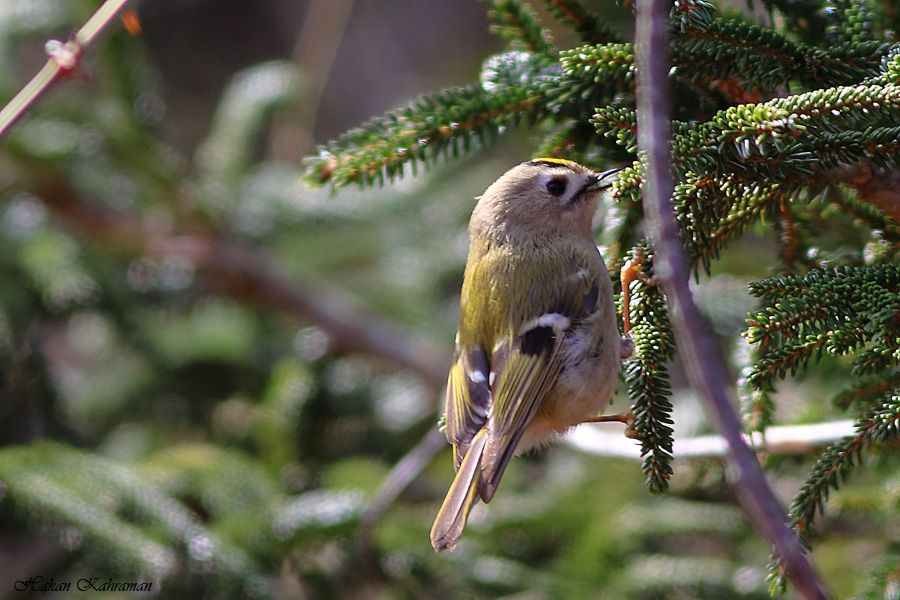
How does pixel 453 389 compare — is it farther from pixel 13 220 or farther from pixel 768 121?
pixel 13 220

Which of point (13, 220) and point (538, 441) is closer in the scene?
point (538, 441)

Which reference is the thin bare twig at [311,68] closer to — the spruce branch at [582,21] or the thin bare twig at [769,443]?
the thin bare twig at [769,443]

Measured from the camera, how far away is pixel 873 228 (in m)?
0.98

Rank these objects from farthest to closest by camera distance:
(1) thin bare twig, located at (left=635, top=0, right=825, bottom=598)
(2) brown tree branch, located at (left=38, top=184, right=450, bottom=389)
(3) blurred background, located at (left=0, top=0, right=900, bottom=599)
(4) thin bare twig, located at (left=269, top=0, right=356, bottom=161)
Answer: (4) thin bare twig, located at (left=269, top=0, right=356, bottom=161)
(2) brown tree branch, located at (left=38, top=184, right=450, bottom=389)
(3) blurred background, located at (left=0, top=0, right=900, bottom=599)
(1) thin bare twig, located at (left=635, top=0, right=825, bottom=598)

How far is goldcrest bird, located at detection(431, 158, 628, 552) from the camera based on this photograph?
1205 mm

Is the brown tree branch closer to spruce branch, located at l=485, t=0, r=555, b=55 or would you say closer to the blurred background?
the blurred background

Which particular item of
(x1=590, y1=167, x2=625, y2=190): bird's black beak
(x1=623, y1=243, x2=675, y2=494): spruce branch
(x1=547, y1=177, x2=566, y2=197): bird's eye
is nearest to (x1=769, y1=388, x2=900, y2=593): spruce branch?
(x1=623, y1=243, x2=675, y2=494): spruce branch

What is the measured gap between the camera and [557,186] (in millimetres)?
1413

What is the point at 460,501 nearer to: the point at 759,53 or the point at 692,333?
the point at 759,53

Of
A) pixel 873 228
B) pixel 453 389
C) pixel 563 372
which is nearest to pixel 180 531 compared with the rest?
pixel 453 389

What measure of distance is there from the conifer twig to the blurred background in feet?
0.15

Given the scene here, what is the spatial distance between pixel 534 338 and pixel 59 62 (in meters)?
0.68

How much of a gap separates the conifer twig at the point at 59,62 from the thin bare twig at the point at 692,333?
0.55 metres

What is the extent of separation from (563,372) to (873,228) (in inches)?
17.5
